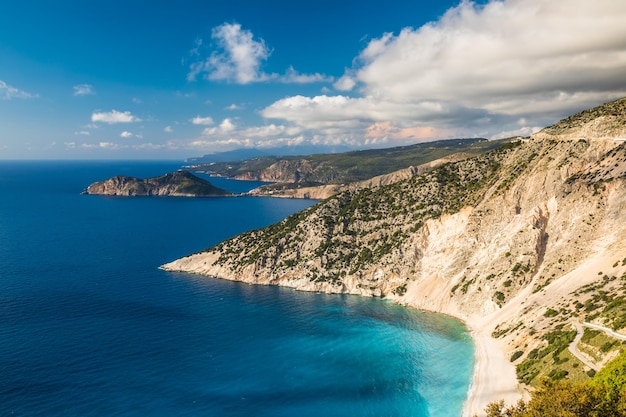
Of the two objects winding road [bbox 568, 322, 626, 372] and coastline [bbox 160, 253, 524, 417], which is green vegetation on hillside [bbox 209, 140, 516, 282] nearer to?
coastline [bbox 160, 253, 524, 417]

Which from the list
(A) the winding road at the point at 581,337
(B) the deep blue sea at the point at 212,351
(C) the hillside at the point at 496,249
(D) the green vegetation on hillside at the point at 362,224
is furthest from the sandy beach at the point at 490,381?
(D) the green vegetation on hillside at the point at 362,224

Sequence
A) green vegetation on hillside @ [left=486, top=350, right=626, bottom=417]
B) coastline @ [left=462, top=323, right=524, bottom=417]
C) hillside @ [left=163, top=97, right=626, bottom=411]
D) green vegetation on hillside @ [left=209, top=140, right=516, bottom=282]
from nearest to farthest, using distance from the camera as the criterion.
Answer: green vegetation on hillside @ [left=486, top=350, right=626, bottom=417], coastline @ [left=462, top=323, right=524, bottom=417], hillside @ [left=163, top=97, right=626, bottom=411], green vegetation on hillside @ [left=209, top=140, right=516, bottom=282]

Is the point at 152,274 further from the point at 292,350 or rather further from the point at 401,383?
the point at 401,383

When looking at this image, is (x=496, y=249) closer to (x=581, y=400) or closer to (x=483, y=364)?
(x=483, y=364)

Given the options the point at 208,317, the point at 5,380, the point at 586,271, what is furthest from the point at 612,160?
the point at 5,380

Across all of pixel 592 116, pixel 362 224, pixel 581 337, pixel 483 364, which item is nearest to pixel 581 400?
pixel 581 337

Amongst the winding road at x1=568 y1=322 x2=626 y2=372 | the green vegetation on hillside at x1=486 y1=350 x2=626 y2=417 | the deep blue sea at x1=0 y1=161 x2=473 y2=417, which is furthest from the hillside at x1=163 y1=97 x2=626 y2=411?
the green vegetation on hillside at x1=486 y1=350 x2=626 y2=417

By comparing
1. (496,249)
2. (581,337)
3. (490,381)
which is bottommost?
(490,381)
